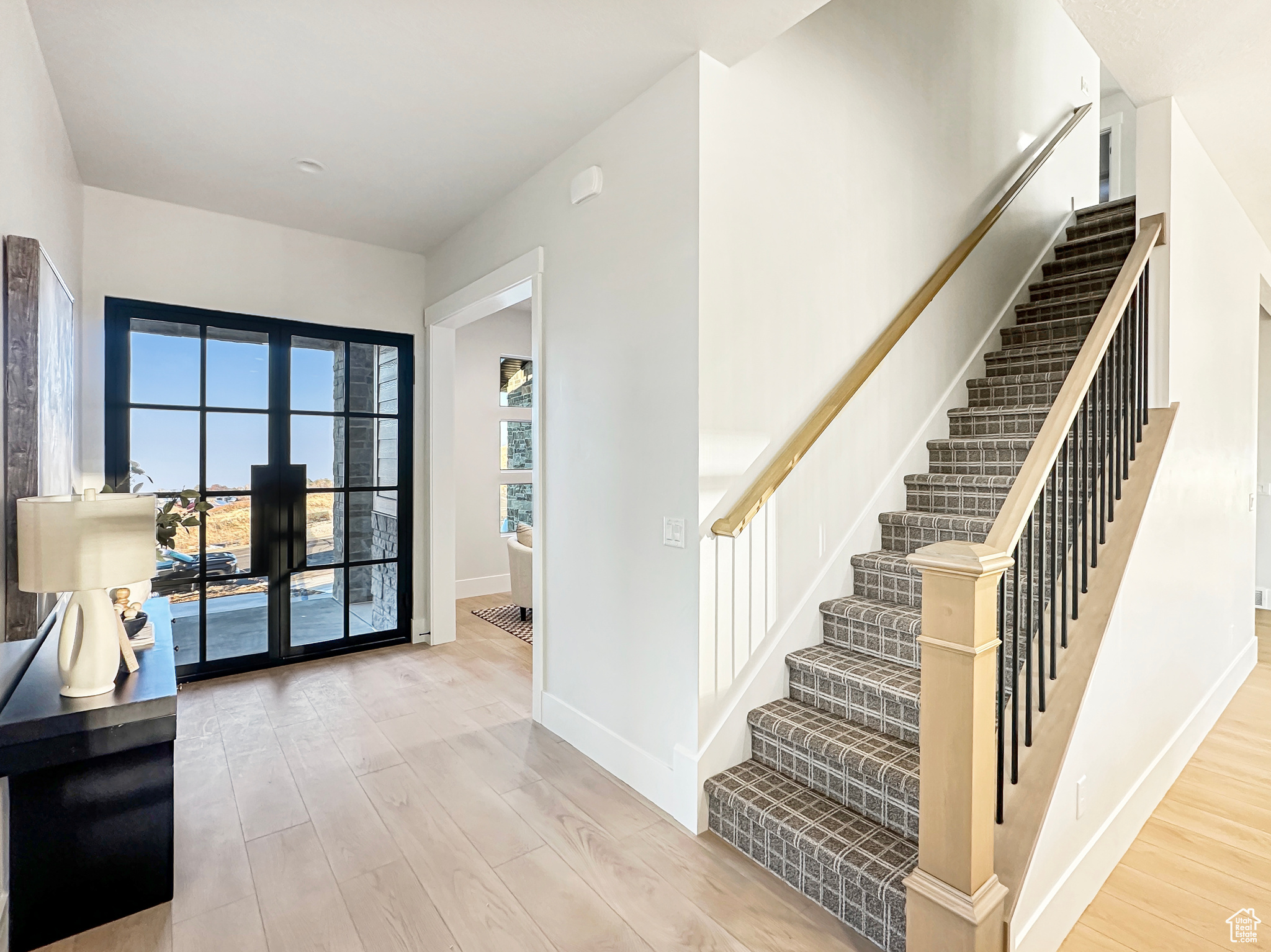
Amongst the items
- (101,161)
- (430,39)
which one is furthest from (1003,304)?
(101,161)

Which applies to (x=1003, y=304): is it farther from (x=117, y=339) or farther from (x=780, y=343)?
(x=117, y=339)

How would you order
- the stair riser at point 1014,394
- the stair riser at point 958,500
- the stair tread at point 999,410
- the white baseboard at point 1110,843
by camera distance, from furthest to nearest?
the stair riser at point 1014,394, the stair tread at point 999,410, the stair riser at point 958,500, the white baseboard at point 1110,843

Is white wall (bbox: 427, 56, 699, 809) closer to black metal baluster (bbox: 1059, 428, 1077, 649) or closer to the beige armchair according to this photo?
black metal baluster (bbox: 1059, 428, 1077, 649)

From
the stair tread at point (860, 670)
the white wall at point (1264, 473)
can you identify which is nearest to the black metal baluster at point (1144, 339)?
the stair tread at point (860, 670)

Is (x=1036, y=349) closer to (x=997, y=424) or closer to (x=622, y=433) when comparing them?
(x=997, y=424)

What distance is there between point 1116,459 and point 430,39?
107 inches

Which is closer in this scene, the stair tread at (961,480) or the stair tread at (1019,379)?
the stair tread at (961,480)

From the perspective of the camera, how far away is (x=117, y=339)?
3494 millimetres

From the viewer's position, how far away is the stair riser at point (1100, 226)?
4324mm

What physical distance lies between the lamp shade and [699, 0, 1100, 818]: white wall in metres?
1.68

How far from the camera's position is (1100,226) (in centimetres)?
441

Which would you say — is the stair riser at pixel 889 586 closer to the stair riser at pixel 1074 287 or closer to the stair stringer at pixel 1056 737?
the stair stringer at pixel 1056 737

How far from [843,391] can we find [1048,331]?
191cm

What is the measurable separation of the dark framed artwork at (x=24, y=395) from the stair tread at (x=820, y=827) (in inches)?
85.1
